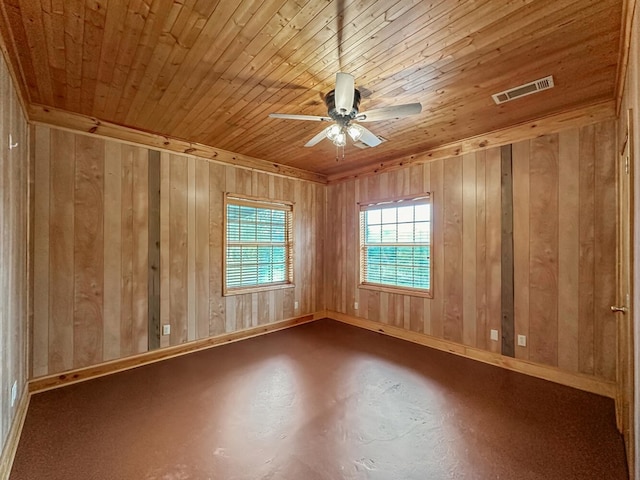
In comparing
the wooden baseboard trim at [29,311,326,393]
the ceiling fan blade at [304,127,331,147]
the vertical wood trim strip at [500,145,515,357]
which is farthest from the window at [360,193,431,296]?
the ceiling fan blade at [304,127,331,147]

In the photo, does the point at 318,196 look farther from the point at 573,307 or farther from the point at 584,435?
the point at 584,435

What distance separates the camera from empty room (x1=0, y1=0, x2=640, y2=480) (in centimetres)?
172

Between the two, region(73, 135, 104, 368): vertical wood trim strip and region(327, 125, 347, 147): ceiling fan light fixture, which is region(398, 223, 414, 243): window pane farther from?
region(73, 135, 104, 368): vertical wood trim strip

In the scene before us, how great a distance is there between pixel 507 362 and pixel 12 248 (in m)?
4.59

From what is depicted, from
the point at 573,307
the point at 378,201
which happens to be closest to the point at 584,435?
the point at 573,307

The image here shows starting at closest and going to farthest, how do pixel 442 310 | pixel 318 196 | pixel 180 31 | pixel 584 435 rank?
pixel 180 31 → pixel 584 435 → pixel 442 310 → pixel 318 196

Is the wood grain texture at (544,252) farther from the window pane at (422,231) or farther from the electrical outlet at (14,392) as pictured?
the electrical outlet at (14,392)

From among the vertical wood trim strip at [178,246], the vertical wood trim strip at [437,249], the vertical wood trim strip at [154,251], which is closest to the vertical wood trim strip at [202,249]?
the vertical wood trim strip at [178,246]

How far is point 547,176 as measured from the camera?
9.58 ft

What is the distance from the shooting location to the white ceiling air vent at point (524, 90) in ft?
7.45

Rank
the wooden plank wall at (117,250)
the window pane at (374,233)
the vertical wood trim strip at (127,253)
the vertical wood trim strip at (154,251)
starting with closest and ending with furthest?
the wooden plank wall at (117,250) → the vertical wood trim strip at (127,253) → the vertical wood trim strip at (154,251) → the window pane at (374,233)

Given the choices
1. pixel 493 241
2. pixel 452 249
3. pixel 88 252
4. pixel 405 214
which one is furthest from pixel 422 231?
pixel 88 252

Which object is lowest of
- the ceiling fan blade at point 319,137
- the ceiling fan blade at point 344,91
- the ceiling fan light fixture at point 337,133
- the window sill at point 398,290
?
the window sill at point 398,290

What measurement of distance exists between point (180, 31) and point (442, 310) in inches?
151
